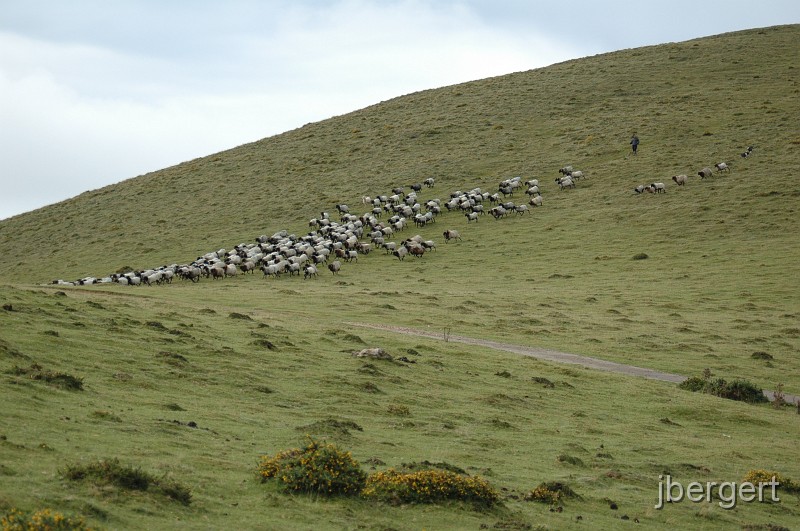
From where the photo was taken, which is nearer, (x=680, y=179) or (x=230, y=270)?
(x=230, y=270)

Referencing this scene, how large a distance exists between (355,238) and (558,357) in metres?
25.4

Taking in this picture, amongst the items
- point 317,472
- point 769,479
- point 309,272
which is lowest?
point 769,479

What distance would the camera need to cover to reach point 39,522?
8.68 metres

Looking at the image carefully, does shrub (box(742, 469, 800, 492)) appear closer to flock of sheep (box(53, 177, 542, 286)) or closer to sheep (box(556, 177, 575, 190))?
flock of sheep (box(53, 177, 542, 286))

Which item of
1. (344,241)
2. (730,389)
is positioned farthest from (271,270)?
(730,389)

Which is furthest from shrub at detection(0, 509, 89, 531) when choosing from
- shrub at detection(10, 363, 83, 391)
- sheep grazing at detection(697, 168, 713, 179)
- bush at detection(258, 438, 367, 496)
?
sheep grazing at detection(697, 168, 713, 179)

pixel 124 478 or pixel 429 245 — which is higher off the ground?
pixel 429 245

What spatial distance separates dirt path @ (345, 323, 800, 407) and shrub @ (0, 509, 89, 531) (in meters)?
21.2

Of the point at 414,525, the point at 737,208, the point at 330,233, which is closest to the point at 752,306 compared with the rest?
the point at 737,208

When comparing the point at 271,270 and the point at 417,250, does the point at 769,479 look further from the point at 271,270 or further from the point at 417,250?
the point at 417,250

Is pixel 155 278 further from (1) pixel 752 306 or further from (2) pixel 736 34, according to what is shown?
(2) pixel 736 34

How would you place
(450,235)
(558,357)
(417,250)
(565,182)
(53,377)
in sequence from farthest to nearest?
(565,182) < (450,235) < (417,250) < (558,357) < (53,377)

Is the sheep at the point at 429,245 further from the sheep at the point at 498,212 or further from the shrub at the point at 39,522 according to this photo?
the shrub at the point at 39,522

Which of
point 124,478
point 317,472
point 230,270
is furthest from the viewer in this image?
point 230,270
